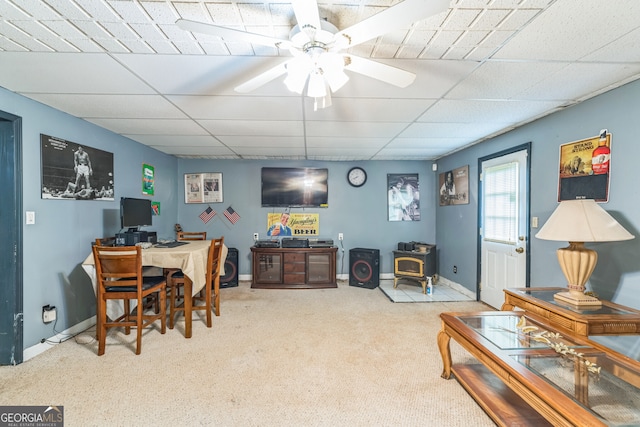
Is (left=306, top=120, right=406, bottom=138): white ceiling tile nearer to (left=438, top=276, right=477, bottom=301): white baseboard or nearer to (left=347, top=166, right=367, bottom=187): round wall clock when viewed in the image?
(left=347, top=166, right=367, bottom=187): round wall clock

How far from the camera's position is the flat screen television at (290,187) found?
15.9ft

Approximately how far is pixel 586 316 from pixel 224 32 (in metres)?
2.66

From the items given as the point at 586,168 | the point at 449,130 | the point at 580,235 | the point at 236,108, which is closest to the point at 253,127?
the point at 236,108

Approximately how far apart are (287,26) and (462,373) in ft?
8.57

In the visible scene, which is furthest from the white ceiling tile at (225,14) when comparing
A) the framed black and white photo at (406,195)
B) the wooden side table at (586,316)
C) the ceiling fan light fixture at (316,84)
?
the framed black and white photo at (406,195)

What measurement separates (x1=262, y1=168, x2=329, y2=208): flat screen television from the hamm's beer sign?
209 millimetres

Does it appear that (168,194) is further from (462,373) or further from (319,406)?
(462,373)

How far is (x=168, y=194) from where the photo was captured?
177 inches

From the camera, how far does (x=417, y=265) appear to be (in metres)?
4.27

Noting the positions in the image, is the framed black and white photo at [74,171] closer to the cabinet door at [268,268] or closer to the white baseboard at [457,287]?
the cabinet door at [268,268]

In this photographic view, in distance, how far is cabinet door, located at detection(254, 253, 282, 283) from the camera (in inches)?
175

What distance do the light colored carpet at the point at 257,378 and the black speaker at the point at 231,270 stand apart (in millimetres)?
1350

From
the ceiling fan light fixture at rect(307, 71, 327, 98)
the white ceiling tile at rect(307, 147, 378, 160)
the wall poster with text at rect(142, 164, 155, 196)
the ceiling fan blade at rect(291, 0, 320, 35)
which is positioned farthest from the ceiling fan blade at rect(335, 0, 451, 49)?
the wall poster with text at rect(142, 164, 155, 196)

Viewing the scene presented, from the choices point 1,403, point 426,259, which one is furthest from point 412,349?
point 1,403
